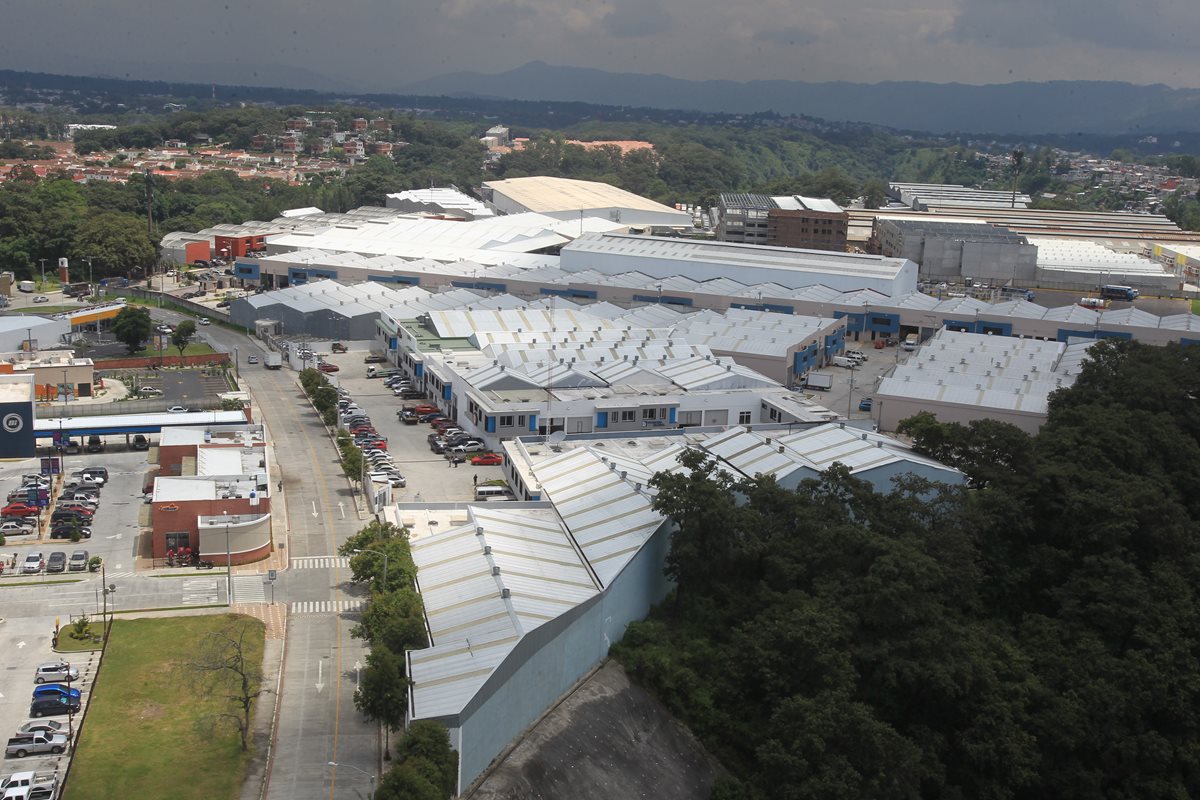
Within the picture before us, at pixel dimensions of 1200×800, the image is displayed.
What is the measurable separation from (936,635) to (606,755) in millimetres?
2520

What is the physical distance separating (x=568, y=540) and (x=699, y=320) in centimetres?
1030

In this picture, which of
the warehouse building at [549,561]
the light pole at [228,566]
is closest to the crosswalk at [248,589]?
the light pole at [228,566]

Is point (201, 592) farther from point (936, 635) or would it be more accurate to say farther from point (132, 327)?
point (132, 327)

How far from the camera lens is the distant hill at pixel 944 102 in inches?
5089

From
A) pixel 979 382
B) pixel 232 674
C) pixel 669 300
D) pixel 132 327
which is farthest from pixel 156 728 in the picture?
pixel 669 300

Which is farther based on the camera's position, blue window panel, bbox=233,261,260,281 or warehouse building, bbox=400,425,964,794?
blue window panel, bbox=233,261,260,281

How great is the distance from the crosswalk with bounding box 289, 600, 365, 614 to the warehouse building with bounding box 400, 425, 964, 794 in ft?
2.36

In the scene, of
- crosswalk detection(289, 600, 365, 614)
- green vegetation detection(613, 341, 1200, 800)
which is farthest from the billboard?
green vegetation detection(613, 341, 1200, 800)

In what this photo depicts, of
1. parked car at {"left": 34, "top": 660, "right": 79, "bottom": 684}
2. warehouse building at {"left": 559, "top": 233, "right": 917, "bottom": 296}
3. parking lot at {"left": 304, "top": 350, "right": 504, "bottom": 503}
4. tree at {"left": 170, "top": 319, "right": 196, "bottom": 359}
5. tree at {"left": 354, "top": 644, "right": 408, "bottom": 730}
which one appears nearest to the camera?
tree at {"left": 354, "top": 644, "right": 408, "bottom": 730}

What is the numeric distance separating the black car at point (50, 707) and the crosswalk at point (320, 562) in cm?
275

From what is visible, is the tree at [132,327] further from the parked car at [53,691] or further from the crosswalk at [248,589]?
the parked car at [53,691]

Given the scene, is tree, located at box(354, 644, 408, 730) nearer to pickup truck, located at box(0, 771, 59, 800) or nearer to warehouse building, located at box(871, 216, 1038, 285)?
pickup truck, located at box(0, 771, 59, 800)

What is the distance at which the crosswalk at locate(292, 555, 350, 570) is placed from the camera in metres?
10.7

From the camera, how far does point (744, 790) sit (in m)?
7.85
